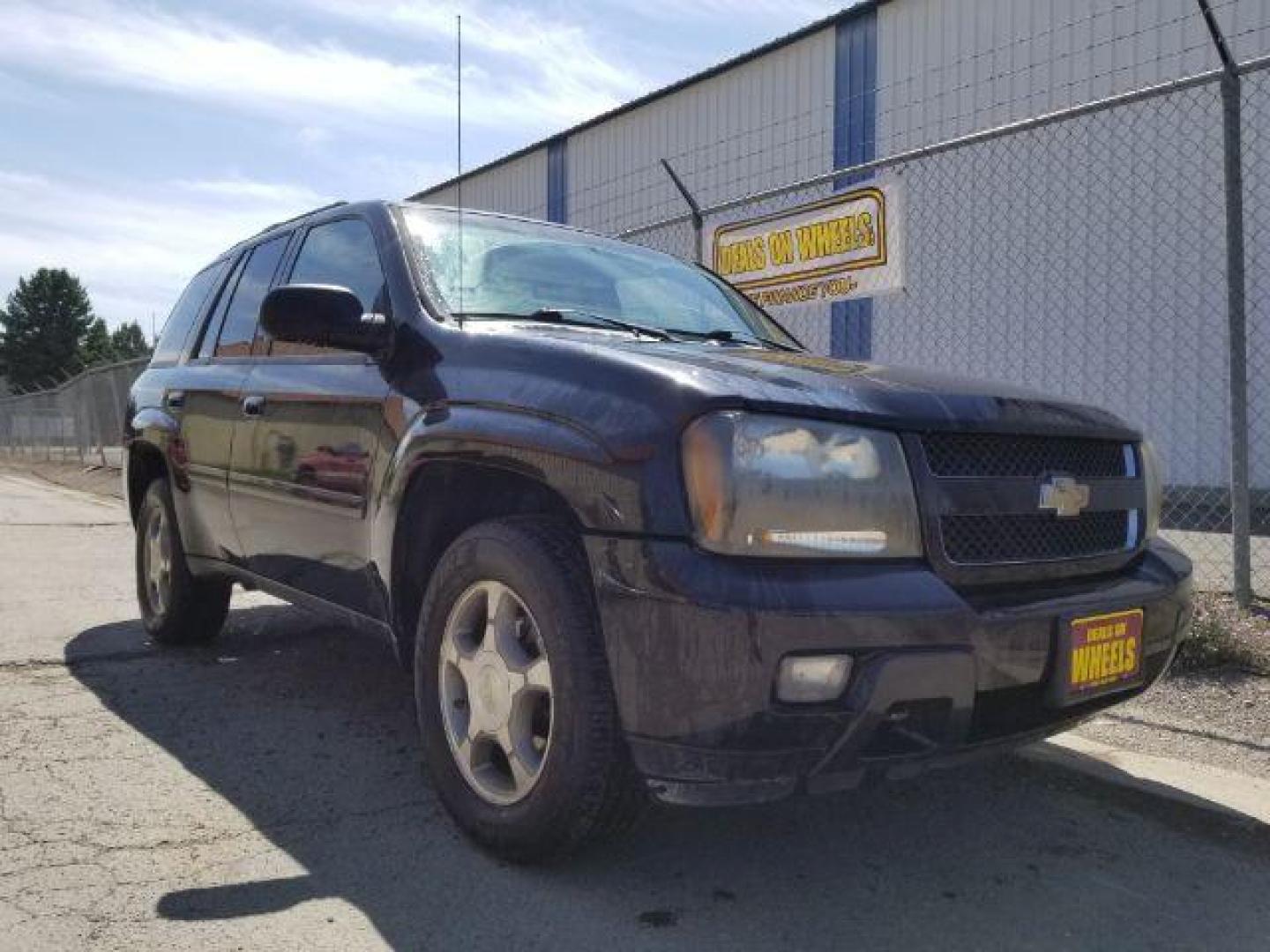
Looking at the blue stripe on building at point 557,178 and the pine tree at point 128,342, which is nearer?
the blue stripe on building at point 557,178

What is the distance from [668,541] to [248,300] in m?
2.88

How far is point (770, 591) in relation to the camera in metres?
2.11

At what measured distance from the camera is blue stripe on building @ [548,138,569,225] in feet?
64.1

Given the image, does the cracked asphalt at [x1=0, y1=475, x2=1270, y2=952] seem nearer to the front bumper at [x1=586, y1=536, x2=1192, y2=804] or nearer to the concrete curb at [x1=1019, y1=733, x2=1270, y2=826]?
the concrete curb at [x1=1019, y1=733, x2=1270, y2=826]

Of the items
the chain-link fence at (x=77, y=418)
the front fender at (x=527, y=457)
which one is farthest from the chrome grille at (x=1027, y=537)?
the chain-link fence at (x=77, y=418)

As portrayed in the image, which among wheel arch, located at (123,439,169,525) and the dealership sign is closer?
wheel arch, located at (123,439,169,525)

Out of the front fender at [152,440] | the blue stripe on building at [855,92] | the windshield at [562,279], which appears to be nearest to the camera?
the windshield at [562,279]

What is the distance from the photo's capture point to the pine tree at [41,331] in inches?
3132

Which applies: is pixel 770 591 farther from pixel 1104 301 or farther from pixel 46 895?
pixel 1104 301

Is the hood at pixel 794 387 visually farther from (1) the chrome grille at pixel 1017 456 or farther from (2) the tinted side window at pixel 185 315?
(2) the tinted side window at pixel 185 315

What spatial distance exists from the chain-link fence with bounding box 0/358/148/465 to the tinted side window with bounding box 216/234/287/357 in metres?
12.3

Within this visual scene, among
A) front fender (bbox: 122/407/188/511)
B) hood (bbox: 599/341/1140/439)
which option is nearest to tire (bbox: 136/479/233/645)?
front fender (bbox: 122/407/188/511)

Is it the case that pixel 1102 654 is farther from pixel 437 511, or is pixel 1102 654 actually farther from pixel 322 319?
pixel 322 319

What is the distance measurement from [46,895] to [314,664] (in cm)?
226
